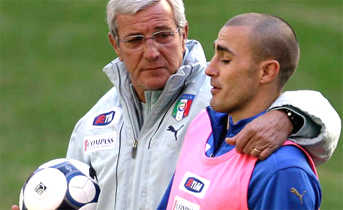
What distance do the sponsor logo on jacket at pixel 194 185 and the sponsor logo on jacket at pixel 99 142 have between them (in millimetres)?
816

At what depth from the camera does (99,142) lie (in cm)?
520

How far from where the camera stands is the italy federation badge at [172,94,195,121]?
16.3ft

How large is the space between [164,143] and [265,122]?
36.2 inches

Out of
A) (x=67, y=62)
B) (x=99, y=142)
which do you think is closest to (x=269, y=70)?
(x=99, y=142)

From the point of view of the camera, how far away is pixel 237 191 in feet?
13.3

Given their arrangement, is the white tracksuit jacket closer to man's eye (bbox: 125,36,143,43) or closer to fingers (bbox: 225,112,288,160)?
man's eye (bbox: 125,36,143,43)

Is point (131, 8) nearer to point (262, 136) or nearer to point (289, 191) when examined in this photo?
point (262, 136)

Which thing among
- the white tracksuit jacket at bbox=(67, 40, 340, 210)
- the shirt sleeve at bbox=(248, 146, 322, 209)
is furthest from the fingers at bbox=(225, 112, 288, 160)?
the white tracksuit jacket at bbox=(67, 40, 340, 210)

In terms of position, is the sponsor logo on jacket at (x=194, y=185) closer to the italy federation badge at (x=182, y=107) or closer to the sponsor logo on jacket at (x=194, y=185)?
the sponsor logo on jacket at (x=194, y=185)

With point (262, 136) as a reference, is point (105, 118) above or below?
below

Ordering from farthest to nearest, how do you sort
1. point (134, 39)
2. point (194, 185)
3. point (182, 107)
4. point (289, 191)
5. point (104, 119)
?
point (104, 119), point (134, 39), point (182, 107), point (194, 185), point (289, 191)

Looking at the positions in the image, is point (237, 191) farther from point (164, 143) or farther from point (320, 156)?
point (164, 143)

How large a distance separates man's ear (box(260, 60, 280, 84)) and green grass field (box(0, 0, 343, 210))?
23.2 ft

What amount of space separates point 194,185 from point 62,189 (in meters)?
1.04
